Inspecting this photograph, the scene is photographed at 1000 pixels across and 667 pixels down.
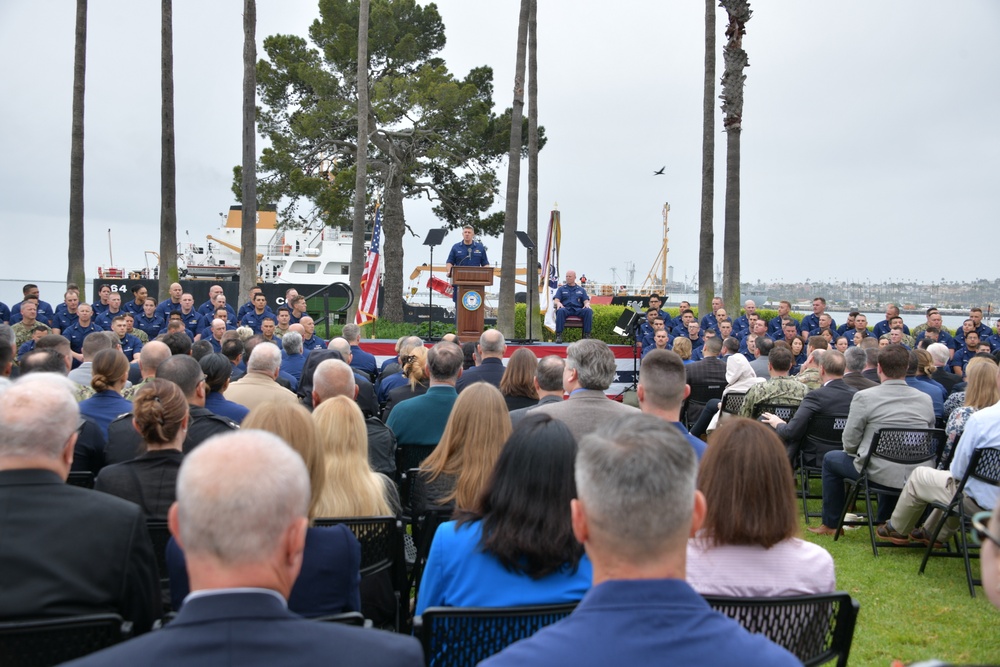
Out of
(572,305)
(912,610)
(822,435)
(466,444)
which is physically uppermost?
(572,305)

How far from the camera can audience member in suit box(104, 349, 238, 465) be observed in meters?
4.40

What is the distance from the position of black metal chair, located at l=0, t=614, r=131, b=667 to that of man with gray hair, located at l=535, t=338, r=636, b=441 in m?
2.48

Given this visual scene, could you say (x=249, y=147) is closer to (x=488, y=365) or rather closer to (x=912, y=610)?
(x=488, y=365)

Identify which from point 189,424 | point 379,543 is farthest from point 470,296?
point 379,543

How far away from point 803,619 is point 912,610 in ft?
Answer: 9.24

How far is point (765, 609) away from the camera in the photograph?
2564mm

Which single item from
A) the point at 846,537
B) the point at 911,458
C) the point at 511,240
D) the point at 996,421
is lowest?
the point at 846,537

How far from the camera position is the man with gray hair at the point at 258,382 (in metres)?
5.79

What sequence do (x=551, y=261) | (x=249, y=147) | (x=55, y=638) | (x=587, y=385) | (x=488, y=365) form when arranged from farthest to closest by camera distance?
(x=551, y=261) < (x=249, y=147) < (x=488, y=365) < (x=587, y=385) < (x=55, y=638)

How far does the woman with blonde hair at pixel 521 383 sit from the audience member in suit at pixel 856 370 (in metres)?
2.79

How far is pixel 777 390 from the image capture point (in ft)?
23.8

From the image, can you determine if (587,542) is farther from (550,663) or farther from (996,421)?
(996,421)

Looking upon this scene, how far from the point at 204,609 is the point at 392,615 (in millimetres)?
2287

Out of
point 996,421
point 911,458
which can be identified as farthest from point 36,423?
point 911,458
